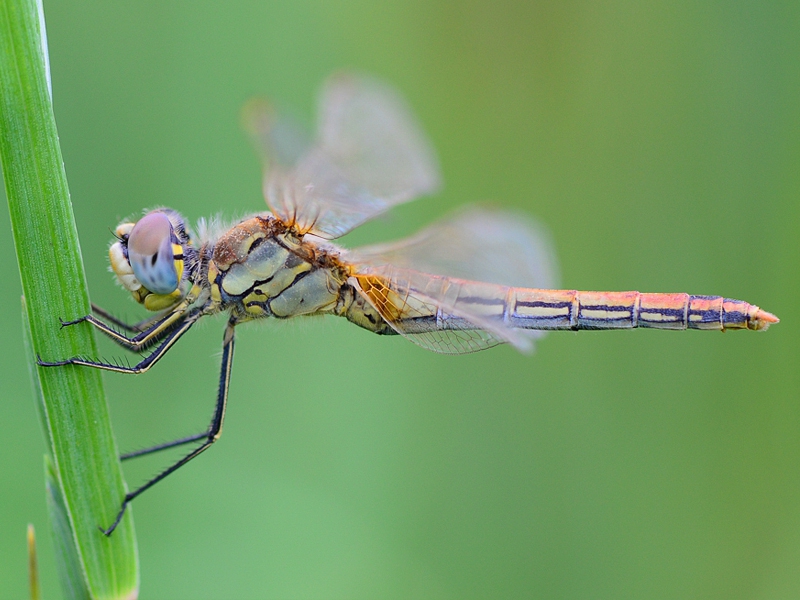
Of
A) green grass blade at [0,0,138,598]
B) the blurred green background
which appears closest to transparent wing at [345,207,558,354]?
the blurred green background

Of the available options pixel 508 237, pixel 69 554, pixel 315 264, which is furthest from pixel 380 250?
pixel 69 554

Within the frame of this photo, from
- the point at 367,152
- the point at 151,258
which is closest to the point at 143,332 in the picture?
the point at 151,258

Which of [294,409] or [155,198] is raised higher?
[155,198]

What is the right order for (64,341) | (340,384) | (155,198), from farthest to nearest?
(340,384) → (155,198) → (64,341)

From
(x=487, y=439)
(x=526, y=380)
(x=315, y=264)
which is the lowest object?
(x=487, y=439)

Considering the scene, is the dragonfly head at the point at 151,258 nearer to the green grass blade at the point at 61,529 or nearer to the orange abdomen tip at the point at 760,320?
the green grass blade at the point at 61,529

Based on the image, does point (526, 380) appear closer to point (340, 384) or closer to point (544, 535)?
point (544, 535)

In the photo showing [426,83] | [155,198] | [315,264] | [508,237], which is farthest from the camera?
[426,83]

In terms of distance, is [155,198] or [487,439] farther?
[487,439]

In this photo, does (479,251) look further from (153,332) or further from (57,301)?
(57,301)

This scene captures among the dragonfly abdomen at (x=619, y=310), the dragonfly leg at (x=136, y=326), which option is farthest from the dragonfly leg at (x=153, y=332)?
the dragonfly abdomen at (x=619, y=310)
